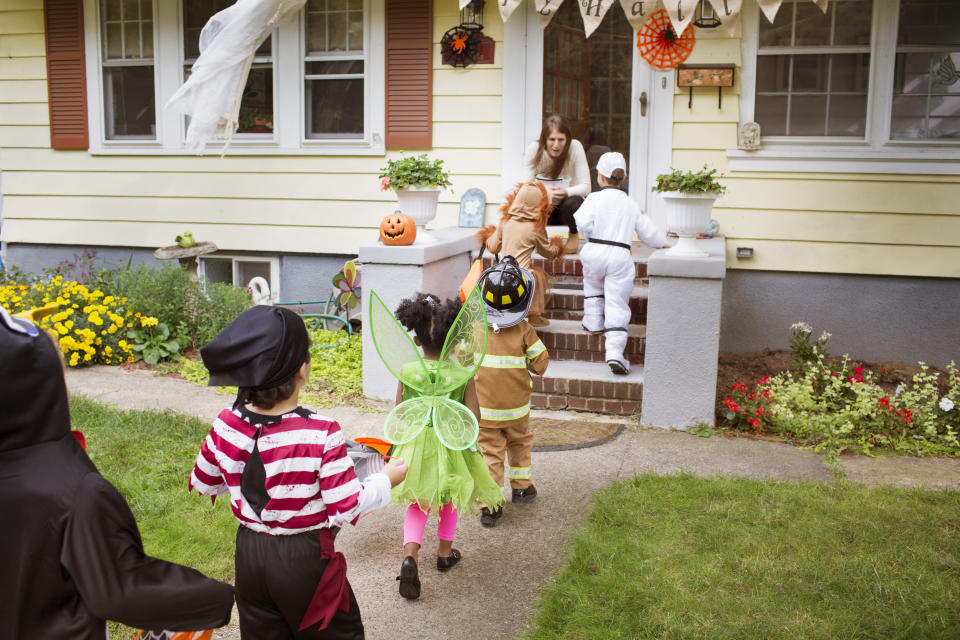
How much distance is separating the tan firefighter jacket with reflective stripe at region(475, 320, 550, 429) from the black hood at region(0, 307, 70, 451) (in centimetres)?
245

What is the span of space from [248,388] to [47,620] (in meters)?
0.73

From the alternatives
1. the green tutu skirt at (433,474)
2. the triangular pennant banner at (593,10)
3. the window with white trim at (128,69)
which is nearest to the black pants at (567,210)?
the triangular pennant banner at (593,10)

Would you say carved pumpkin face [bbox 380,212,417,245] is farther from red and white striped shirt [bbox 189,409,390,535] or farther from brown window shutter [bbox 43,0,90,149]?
brown window shutter [bbox 43,0,90,149]

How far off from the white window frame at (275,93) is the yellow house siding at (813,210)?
295 centimetres

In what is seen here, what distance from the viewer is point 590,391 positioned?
6.09 metres

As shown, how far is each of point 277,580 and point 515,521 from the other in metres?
2.12

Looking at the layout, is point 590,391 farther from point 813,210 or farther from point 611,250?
point 813,210

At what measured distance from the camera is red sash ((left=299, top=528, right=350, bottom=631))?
238 cm

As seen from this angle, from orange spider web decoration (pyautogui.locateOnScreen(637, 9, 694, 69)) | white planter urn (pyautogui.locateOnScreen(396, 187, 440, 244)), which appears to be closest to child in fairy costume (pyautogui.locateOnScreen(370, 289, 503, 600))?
white planter urn (pyautogui.locateOnScreen(396, 187, 440, 244))

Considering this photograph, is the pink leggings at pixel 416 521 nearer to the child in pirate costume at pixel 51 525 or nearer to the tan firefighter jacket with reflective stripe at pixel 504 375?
the tan firefighter jacket with reflective stripe at pixel 504 375

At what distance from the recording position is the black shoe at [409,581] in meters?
3.53

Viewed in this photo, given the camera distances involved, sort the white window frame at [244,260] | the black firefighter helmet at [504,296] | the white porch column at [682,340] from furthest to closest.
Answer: the white window frame at [244,260]
the white porch column at [682,340]
the black firefighter helmet at [504,296]

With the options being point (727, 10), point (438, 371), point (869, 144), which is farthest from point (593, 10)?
point (438, 371)

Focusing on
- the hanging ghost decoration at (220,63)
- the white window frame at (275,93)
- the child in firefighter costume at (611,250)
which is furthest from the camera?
the white window frame at (275,93)
